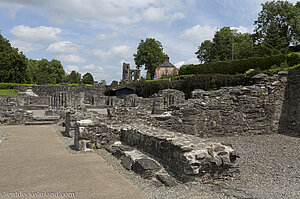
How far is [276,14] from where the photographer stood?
43.3 m

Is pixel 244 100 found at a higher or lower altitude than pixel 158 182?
higher

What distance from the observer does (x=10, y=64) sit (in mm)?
46625

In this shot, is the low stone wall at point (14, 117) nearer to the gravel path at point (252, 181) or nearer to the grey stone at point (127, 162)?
the gravel path at point (252, 181)

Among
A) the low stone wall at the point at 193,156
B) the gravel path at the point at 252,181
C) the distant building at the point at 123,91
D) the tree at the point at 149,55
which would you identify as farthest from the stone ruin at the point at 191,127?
the tree at the point at 149,55

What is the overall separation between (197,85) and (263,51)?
18.0 m

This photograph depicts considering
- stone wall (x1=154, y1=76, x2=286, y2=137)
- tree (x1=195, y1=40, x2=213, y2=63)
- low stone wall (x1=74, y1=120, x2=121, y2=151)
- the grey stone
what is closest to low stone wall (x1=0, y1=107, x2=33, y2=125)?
low stone wall (x1=74, y1=120, x2=121, y2=151)

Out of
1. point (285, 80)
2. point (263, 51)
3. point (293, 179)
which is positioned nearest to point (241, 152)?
point (293, 179)

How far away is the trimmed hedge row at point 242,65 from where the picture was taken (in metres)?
25.5

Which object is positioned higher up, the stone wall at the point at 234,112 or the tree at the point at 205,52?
the tree at the point at 205,52

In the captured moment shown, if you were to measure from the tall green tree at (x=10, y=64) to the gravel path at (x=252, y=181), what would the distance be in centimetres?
4612

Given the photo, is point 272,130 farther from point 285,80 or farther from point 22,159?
point 22,159

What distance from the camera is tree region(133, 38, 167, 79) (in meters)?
65.0

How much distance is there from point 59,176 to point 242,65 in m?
29.3

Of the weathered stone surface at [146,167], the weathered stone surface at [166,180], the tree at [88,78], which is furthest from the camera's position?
the tree at [88,78]
